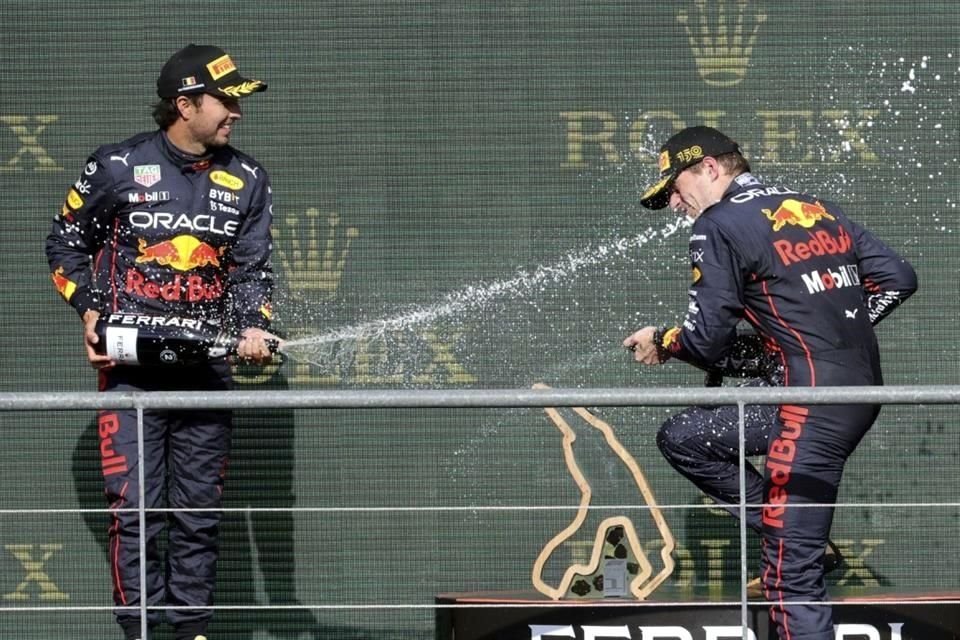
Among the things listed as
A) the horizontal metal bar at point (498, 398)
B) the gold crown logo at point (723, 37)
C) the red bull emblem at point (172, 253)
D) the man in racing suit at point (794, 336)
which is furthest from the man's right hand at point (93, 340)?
the gold crown logo at point (723, 37)

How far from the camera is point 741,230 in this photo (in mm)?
4020

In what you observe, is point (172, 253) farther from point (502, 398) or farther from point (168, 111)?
point (502, 398)

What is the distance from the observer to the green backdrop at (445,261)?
5168 mm

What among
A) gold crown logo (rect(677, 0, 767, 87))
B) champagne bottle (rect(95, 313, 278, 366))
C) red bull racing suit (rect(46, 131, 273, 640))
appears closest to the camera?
champagne bottle (rect(95, 313, 278, 366))

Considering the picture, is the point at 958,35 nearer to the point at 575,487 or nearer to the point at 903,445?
the point at 903,445

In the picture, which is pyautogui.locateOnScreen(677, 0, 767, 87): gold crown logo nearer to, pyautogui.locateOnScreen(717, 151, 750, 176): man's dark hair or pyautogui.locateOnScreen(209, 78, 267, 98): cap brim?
pyautogui.locateOnScreen(717, 151, 750, 176): man's dark hair

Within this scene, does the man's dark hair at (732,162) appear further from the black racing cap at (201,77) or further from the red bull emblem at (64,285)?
the red bull emblem at (64,285)

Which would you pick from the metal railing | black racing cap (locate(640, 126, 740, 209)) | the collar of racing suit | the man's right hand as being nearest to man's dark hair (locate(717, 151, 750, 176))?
black racing cap (locate(640, 126, 740, 209))

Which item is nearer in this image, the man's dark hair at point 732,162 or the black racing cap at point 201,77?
the man's dark hair at point 732,162

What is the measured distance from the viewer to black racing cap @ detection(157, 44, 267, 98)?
174 inches

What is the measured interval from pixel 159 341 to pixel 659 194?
1205 mm

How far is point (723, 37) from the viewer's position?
5164 millimetres

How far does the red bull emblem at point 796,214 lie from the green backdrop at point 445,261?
1.07 m

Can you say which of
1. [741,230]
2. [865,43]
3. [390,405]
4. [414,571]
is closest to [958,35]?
[865,43]
